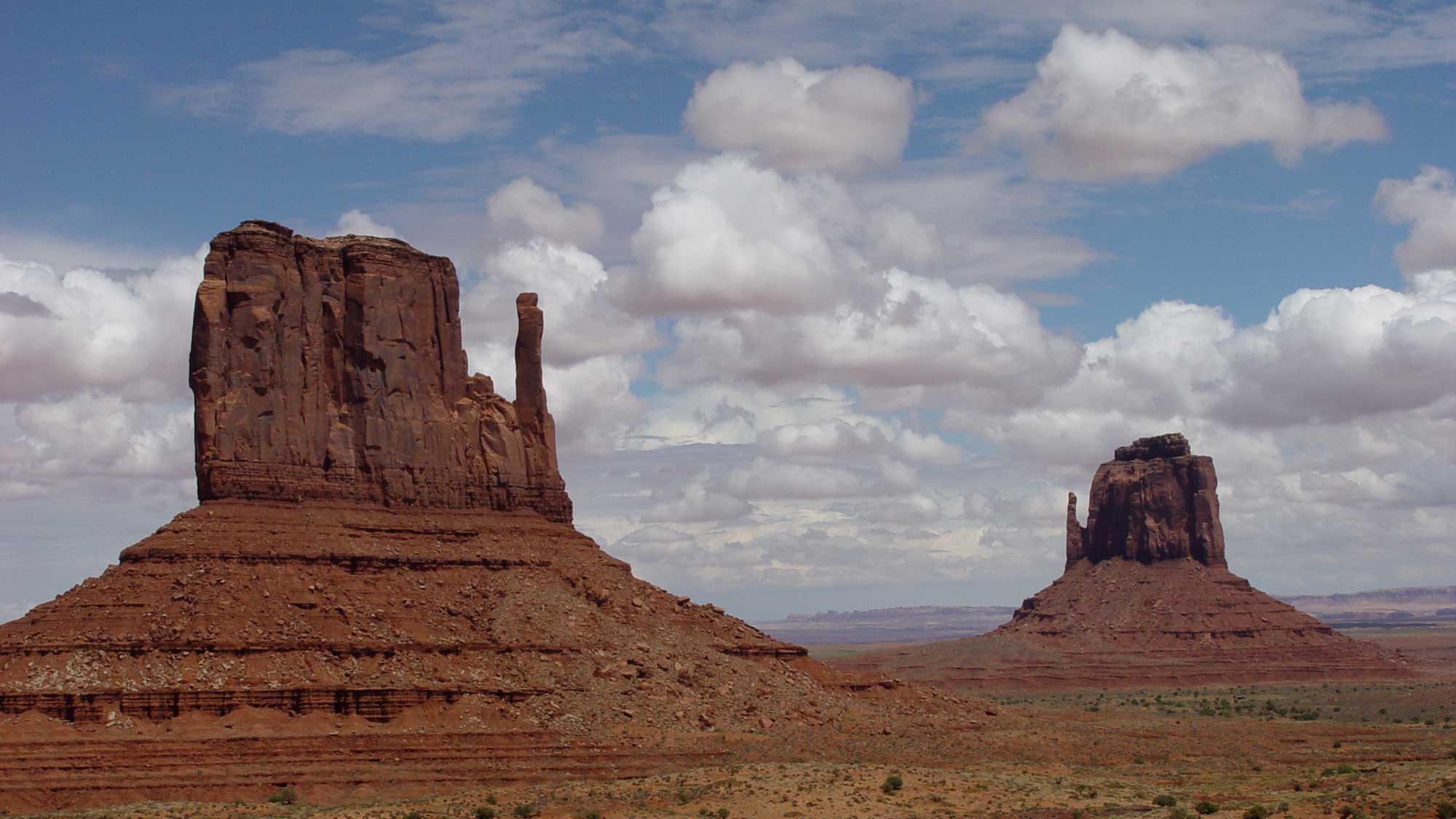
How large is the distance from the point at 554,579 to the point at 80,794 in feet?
95.6

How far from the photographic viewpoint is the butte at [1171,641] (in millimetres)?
175000

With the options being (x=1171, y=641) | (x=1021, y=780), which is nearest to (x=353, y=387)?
(x=1021, y=780)

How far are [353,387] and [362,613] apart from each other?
14392mm

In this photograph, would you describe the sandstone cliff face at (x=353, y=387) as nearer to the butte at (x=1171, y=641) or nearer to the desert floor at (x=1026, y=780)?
the desert floor at (x=1026, y=780)

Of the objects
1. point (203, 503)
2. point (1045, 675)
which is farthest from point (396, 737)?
point (1045, 675)

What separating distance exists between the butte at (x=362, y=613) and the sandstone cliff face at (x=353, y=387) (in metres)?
0.12

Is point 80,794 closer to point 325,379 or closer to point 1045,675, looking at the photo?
point 325,379

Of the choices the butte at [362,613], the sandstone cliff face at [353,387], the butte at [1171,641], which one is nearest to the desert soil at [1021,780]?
the butte at [362,613]

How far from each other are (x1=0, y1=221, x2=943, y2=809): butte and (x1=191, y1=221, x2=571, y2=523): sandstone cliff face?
4.6 inches

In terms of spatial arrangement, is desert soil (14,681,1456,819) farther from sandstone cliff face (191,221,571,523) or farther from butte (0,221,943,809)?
sandstone cliff face (191,221,571,523)

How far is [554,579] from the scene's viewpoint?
99938 mm

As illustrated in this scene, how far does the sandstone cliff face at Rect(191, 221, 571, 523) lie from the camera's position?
311 ft

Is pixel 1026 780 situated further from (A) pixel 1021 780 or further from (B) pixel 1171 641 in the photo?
(B) pixel 1171 641

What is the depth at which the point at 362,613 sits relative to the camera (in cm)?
9000
